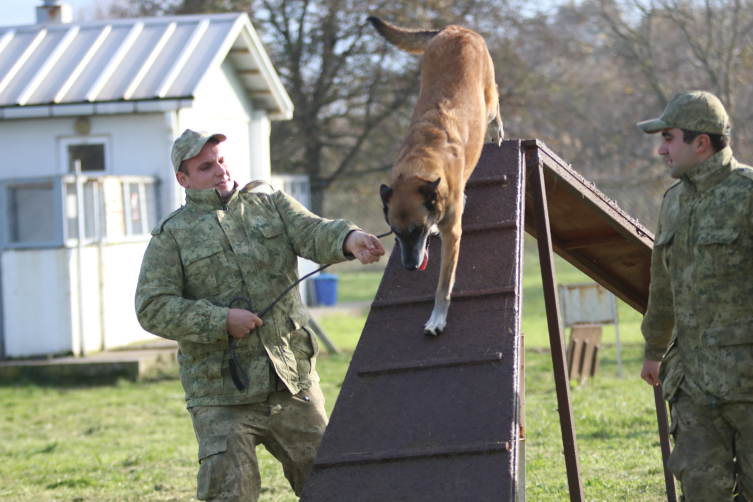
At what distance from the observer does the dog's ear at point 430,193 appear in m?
3.92

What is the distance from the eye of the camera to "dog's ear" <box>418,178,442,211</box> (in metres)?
3.92

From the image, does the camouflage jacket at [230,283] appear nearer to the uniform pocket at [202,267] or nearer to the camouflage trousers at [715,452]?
the uniform pocket at [202,267]

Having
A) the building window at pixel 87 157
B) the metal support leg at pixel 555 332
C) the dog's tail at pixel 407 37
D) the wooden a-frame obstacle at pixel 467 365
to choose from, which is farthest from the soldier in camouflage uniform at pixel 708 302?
the building window at pixel 87 157

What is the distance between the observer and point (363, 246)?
148 inches

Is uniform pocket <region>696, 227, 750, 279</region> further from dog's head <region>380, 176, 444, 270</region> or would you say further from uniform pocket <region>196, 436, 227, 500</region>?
uniform pocket <region>196, 436, 227, 500</region>

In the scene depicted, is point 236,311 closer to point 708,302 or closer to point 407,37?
point 708,302

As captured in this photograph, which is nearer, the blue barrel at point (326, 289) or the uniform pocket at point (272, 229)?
the uniform pocket at point (272, 229)

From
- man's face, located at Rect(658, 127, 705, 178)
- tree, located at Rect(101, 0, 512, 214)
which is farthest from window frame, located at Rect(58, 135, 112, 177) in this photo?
man's face, located at Rect(658, 127, 705, 178)

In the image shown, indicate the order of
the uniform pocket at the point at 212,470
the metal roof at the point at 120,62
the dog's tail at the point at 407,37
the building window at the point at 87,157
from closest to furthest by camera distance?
the uniform pocket at the point at 212,470 → the dog's tail at the point at 407,37 → the metal roof at the point at 120,62 → the building window at the point at 87,157

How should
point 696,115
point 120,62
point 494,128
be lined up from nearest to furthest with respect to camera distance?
point 696,115, point 494,128, point 120,62

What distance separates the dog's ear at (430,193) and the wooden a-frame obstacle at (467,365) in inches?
19.8

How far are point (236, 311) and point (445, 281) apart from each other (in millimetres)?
1094

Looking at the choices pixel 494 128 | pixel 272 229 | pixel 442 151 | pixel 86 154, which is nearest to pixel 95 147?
pixel 86 154

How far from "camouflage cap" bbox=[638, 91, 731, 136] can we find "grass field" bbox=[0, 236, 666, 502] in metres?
3.09
